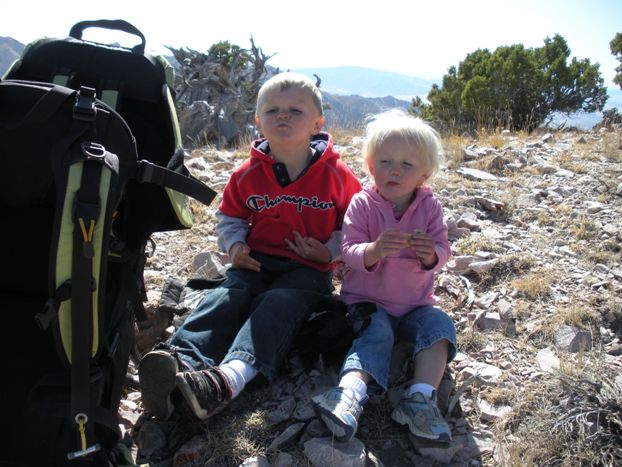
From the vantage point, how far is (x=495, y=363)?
270 cm

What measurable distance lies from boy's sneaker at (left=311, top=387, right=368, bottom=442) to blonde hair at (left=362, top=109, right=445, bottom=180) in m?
1.23

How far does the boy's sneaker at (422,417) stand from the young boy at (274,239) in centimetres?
63

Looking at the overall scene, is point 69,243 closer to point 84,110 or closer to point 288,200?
point 84,110

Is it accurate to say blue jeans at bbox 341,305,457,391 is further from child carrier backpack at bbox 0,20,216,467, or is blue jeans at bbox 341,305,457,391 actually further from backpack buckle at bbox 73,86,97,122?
backpack buckle at bbox 73,86,97,122

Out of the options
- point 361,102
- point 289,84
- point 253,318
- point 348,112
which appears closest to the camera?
point 253,318

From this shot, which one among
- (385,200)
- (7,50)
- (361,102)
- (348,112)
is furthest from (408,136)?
(7,50)

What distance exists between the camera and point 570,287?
3258mm

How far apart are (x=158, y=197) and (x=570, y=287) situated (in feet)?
8.48

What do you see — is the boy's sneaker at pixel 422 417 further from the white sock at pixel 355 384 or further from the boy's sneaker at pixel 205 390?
the boy's sneaker at pixel 205 390

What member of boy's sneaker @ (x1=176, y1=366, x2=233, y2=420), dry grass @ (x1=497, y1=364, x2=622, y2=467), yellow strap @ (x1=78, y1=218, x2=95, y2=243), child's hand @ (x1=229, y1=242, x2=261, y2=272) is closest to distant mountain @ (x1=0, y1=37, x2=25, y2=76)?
child's hand @ (x1=229, y1=242, x2=261, y2=272)

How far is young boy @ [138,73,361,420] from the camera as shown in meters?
2.46

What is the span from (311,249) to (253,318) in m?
0.57

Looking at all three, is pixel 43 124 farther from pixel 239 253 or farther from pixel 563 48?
pixel 563 48

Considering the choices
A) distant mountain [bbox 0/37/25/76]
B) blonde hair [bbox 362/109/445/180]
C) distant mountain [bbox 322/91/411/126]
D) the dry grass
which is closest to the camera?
the dry grass
